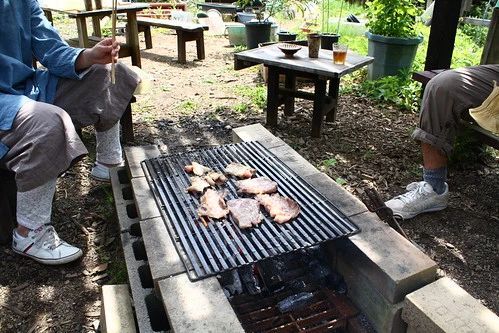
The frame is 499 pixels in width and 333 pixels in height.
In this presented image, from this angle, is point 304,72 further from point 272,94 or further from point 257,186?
point 257,186

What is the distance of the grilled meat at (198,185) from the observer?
7.97 feet

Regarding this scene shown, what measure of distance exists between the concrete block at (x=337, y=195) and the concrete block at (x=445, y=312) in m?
0.62

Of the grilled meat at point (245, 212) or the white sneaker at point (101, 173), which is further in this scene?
the white sneaker at point (101, 173)

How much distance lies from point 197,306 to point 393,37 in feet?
16.1

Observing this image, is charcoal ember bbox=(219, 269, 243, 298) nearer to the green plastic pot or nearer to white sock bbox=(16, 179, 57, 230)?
white sock bbox=(16, 179, 57, 230)

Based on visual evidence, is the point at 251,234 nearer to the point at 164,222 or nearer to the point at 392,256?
the point at 164,222

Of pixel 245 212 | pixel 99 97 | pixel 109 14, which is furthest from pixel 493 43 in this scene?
pixel 109 14

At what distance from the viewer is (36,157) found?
2.22 m

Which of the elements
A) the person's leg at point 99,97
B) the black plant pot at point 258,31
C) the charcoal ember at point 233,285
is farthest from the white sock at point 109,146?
the black plant pot at point 258,31

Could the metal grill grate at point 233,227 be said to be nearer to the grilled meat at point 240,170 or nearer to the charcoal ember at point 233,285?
the grilled meat at point 240,170

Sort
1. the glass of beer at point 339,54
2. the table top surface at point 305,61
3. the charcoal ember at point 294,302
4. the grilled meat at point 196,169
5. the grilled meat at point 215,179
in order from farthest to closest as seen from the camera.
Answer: the glass of beer at point 339,54, the table top surface at point 305,61, the grilled meat at point 196,169, the grilled meat at point 215,179, the charcoal ember at point 294,302

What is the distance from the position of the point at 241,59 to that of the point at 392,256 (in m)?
2.90

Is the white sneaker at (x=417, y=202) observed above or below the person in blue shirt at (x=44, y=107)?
below

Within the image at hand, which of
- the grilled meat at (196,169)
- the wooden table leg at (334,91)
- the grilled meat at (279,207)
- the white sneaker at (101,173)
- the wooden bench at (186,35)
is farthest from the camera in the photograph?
the wooden bench at (186,35)
